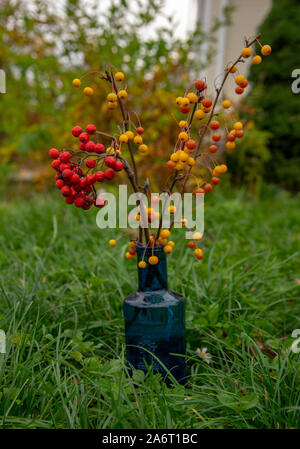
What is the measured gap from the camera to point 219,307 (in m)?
1.65

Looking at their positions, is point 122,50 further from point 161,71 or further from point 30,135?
point 30,135

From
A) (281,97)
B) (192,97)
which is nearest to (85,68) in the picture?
(281,97)

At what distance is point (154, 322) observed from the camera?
1245 millimetres

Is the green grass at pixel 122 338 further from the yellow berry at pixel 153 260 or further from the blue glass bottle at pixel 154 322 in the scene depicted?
the yellow berry at pixel 153 260

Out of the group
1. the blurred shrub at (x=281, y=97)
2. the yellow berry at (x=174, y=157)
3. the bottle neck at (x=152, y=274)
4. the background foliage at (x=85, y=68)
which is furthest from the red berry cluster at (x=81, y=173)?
the blurred shrub at (x=281, y=97)

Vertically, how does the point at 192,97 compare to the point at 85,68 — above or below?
below

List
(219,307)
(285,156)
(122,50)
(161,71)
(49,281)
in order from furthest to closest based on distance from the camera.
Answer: (285,156)
(161,71)
(122,50)
(49,281)
(219,307)

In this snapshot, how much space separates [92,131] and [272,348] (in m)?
1.07

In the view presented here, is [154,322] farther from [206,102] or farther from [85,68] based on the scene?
[85,68]

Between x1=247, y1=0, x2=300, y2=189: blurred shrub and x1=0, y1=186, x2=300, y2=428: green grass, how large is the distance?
246 centimetres

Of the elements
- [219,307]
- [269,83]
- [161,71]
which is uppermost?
[269,83]

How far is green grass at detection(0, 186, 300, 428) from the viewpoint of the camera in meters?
1.11

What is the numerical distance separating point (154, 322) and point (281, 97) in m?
4.44
